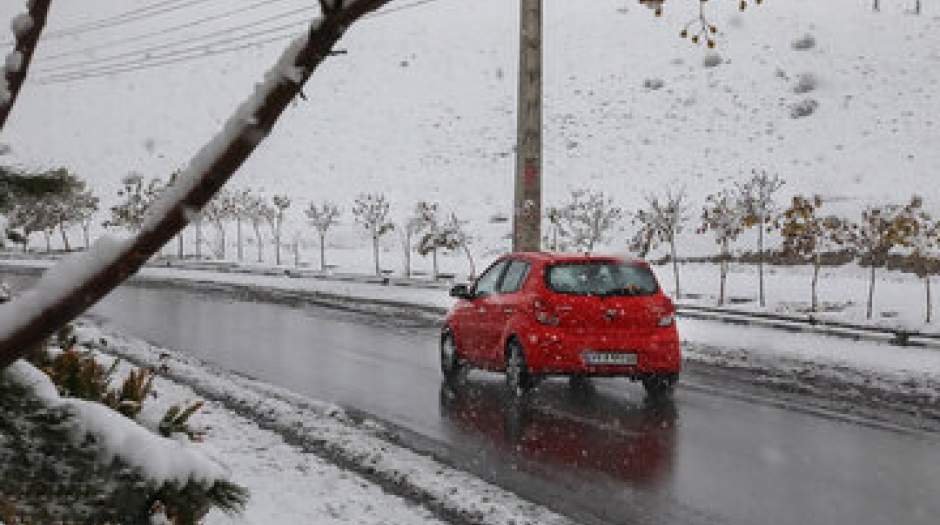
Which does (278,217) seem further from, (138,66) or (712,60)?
(138,66)

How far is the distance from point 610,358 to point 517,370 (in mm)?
1102

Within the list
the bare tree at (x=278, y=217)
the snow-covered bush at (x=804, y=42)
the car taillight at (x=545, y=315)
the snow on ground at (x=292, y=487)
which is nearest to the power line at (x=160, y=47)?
the bare tree at (x=278, y=217)

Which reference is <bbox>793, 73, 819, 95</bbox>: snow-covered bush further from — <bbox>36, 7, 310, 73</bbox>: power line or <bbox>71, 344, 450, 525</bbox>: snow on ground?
<bbox>71, 344, 450, 525</bbox>: snow on ground

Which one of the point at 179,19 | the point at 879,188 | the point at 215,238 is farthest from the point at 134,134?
the point at 879,188

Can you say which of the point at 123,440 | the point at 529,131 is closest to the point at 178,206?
the point at 123,440

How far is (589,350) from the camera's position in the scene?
1129cm

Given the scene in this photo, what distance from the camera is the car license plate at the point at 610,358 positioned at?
37.0ft

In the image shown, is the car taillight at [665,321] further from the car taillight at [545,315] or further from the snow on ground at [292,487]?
the snow on ground at [292,487]

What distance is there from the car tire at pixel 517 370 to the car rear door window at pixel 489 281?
3.31 ft

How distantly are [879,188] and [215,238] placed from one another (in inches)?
1681

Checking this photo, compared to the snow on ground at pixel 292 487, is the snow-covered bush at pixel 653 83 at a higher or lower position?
higher

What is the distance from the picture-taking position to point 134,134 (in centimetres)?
9931

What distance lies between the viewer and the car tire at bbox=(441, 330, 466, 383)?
1366 cm

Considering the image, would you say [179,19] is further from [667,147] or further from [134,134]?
[667,147]
